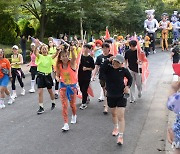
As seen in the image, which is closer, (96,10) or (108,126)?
(108,126)

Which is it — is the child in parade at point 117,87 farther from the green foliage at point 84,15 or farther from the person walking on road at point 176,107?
the green foliage at point 84,15

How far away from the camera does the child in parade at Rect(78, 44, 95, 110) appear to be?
351 inches

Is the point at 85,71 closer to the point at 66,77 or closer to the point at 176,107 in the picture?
the point at 66,77

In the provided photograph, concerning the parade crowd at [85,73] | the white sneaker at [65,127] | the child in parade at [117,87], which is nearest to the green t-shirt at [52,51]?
the parade crowd at [85,73]

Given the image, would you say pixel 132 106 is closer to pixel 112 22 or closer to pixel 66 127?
pixel 66 127

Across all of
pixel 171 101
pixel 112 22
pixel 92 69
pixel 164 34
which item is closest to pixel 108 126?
pixel 92 69

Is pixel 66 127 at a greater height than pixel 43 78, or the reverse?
pixel 43 78

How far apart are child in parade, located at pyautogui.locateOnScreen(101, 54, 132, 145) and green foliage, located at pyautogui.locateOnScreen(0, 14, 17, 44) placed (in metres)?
18.2

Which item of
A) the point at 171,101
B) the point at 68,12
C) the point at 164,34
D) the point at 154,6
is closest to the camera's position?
the point at 171,101

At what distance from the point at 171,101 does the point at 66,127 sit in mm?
3684

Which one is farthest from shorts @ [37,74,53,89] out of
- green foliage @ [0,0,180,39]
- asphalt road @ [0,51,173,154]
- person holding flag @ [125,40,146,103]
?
green foliage @ [0,0,180,39]

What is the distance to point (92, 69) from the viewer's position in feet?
29.6

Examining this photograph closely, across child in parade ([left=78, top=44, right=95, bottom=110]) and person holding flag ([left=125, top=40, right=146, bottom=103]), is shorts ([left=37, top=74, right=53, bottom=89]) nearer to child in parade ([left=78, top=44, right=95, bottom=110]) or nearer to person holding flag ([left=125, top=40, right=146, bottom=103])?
child in parade ([left=78, top=44, right=95, bottom=110])

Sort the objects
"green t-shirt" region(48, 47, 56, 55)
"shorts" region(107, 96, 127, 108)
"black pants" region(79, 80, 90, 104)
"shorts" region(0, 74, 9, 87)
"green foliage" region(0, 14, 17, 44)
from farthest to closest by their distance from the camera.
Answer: "green foliage" region(0, 14, 17, 44)
"green t-shirt" region(48, 47, 56, 55)
"shorts" region(0, 74, 9, 87)
"black pants" region(79, 80, 90, 104)
"shorts" region(107, 96, 127, 108)
